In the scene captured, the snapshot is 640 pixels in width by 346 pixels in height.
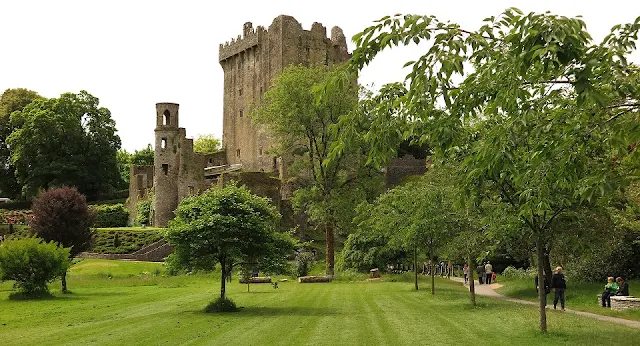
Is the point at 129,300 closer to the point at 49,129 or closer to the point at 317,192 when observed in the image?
the point at 317,192

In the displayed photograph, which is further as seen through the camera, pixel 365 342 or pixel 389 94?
pixel 365 342

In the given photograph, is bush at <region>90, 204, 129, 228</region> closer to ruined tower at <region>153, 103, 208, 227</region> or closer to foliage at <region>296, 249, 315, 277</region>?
ruined tower at <region>153, 103, 208, 227</region>

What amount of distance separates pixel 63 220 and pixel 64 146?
40.8 m

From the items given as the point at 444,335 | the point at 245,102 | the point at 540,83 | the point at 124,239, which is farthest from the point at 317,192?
the point at 245,102

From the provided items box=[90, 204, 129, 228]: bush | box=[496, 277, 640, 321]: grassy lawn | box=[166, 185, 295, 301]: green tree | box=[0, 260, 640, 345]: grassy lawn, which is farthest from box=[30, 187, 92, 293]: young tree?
box=[90, 204, 129, 228]: bush

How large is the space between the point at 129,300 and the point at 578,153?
2191 cm

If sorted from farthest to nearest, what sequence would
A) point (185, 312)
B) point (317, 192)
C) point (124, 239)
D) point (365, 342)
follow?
point (124, 239) → point (317, 192) → point (185, 312) → point (365, 342)

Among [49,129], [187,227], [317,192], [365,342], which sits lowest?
[365,342]

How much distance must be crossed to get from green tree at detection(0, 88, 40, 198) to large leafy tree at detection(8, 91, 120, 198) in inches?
97.7

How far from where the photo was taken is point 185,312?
77.7 ft

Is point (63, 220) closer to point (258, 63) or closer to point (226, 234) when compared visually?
point (226, 234)

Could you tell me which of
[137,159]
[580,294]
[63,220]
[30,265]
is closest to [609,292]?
[580,294]

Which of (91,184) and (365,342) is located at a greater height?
(91,184)

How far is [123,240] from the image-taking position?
57.8 metres
